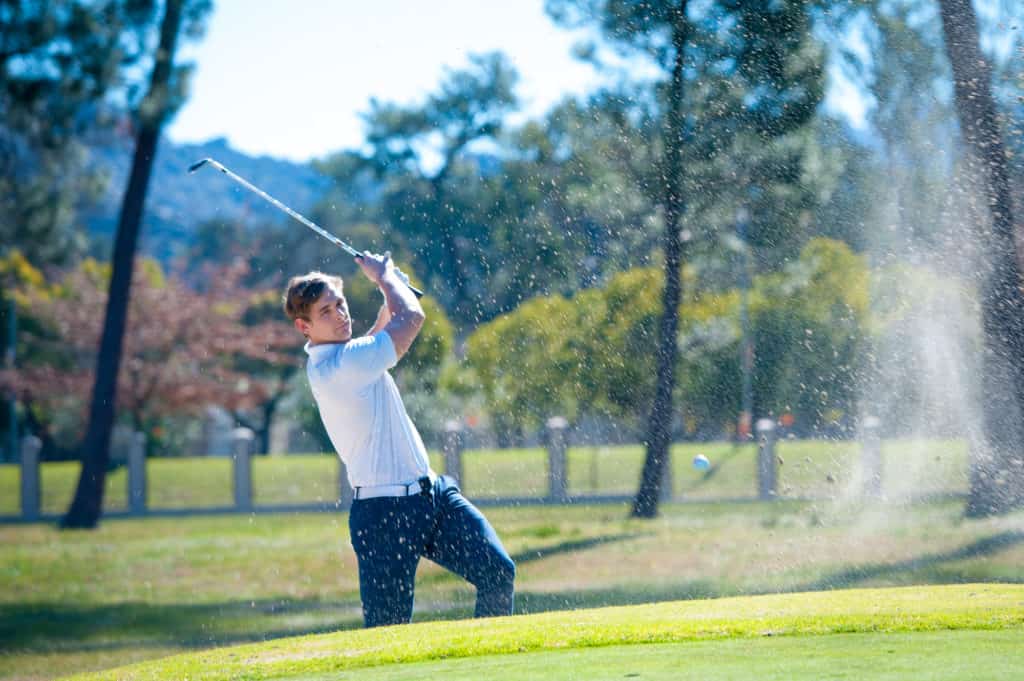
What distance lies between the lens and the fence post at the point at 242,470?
70.5 feet

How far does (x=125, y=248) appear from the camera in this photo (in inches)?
799

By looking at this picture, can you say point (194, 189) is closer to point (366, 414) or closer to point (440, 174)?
point (440, 174)

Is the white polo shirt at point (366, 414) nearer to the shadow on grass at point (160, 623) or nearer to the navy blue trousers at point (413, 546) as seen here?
the navy blue trousers at point (413, 546)

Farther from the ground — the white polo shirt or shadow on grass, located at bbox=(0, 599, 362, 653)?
the white polo shirt

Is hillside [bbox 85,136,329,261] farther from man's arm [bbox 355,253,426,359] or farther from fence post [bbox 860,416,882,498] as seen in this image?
man's arm [bbox 355,253,426,359]

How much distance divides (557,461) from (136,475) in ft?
24.3

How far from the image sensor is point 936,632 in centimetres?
485

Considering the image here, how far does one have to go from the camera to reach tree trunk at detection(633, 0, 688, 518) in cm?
1374

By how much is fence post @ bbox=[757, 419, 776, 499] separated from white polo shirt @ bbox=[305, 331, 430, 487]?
1378 centimetres

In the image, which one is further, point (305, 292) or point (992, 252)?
point (992, 252)

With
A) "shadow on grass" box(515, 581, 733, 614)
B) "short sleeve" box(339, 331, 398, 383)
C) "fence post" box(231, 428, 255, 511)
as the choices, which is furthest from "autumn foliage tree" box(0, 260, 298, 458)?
"short sleeve" box(339, 331, 398, 383)

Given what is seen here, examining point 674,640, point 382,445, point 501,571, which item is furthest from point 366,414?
point 674,640

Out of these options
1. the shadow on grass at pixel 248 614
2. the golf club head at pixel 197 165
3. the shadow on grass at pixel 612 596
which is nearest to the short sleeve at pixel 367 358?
the golf club head at pixel 197 165

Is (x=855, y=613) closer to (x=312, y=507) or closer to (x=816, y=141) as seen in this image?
(x=816, y=141)
